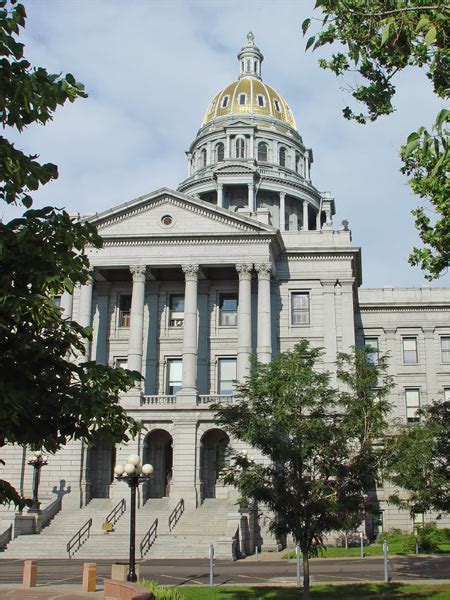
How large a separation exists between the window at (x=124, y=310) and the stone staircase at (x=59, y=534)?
1189 cm

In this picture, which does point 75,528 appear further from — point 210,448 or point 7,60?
point 7,60

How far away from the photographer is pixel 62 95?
10.3 m

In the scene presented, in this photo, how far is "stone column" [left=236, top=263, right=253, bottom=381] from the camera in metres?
46.7

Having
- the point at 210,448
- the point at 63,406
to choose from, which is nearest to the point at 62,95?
the point at 63,406

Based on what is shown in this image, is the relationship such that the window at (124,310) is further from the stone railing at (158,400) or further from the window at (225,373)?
the window at (225,373)

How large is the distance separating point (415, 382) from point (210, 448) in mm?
20492

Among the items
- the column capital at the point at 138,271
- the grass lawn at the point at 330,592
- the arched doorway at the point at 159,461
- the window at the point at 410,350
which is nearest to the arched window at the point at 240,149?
the window at the point at 410,350

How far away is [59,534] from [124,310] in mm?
16691

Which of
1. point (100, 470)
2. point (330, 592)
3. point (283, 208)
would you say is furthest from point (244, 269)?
point (283, 208)

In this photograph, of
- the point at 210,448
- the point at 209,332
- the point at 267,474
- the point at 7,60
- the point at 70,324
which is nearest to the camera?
the point at 7,60

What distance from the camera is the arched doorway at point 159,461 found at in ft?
157

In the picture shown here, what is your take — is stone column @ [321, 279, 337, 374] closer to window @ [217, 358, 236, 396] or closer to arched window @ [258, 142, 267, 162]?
window @ [217, 358, 236, 396]

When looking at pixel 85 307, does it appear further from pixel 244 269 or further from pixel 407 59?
pixel 407 59

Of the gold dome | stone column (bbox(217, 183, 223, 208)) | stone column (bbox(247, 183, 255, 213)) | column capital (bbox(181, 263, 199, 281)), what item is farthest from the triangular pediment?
the gold dome
